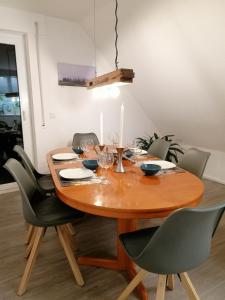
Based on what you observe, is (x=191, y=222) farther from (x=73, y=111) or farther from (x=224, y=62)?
(x=73, y=111)

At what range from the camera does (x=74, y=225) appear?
263cm

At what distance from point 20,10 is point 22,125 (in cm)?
161

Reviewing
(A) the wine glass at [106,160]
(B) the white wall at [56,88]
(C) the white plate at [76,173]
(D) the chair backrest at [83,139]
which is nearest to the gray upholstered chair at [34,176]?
(C) the white plate at [76,173]

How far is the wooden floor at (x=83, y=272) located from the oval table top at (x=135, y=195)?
29.4 inches

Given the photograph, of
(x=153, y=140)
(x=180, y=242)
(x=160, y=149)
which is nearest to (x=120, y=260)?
(x=180, y=242)

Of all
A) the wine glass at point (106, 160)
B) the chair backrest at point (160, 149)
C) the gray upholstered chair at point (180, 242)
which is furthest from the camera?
the chair backrest at point (160, 149)

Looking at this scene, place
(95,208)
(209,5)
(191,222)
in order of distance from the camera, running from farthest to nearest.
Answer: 1. (209,5)
2. (95,208)
3. (191,222)

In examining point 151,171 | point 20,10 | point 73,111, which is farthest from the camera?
point 73,111

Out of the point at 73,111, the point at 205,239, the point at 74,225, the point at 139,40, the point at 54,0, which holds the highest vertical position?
the point at 54,0

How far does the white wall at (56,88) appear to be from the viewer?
338cm

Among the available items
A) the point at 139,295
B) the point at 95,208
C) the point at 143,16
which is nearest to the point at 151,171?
the point at 95,208

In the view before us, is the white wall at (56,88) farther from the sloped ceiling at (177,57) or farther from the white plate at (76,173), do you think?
the white plate at (76,173)

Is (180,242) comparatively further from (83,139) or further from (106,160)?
(83,139)

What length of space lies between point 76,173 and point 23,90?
226cm
